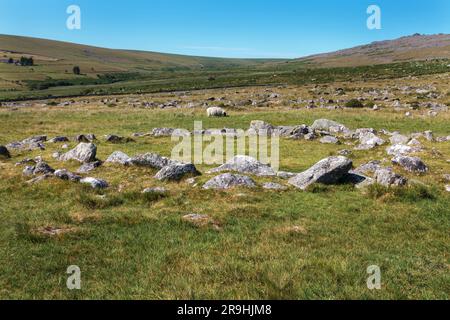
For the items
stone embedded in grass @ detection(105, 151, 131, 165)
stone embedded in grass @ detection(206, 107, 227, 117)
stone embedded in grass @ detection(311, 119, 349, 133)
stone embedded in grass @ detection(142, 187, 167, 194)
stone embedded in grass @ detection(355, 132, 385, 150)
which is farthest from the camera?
stone embedded in grass @ detection(206, 107, 227, 117)

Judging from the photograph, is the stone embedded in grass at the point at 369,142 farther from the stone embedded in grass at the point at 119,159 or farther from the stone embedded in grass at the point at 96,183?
the stone embedded in grass at the point at 96,183

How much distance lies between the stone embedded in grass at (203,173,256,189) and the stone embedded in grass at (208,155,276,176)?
207 centimetres

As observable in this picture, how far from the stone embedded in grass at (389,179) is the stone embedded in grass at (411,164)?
12.4 ft

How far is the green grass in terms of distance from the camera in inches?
389

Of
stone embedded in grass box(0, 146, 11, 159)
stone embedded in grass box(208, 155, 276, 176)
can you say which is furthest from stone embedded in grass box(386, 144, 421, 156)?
stone embedded in grass box(0, 146, 11, 159)

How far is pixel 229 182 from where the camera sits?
2045cm

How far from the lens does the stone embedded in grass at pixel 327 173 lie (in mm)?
19891

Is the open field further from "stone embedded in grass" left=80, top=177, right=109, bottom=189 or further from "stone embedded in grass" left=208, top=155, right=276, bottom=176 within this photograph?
"stone embedded in grass" left=208, top=155, right=276, bottom=176

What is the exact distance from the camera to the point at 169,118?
5362 cm

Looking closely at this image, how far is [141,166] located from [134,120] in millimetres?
31040

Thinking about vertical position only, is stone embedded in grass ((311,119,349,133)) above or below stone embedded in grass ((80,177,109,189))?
above

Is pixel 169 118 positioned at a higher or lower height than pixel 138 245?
higher
